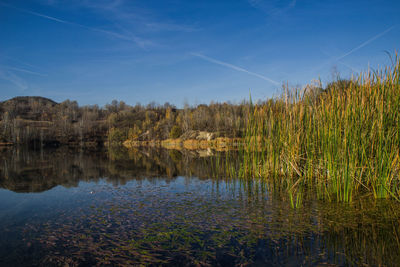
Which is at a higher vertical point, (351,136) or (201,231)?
(351,136)

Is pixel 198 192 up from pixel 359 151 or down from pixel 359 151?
down

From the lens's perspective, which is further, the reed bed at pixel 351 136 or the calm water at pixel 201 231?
the reed bed at pixel 351 136

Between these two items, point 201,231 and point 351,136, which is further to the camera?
point 351,136

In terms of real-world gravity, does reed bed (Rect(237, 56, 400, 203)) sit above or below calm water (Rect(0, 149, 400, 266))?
above

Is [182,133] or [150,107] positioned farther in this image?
[150,107]

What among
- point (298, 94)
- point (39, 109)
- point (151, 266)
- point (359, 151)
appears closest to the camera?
point (151, 266)

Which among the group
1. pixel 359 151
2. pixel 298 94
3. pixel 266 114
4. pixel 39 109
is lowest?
pixel 359 151

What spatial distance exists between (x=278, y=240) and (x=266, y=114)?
5.27 meters

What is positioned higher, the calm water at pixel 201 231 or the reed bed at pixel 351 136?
the reed bed at pixel 351 136

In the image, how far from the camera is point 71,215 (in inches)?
240

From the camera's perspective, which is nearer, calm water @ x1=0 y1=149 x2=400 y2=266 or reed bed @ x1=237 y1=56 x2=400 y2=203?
calm water @ x1=0 y1=149 x2=400 y2=266

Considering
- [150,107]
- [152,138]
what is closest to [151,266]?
[152,138]

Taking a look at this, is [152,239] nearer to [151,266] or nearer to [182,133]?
[151,266]

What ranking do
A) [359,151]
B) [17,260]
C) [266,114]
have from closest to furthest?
[17,260] → [359,151] → [266,114]
